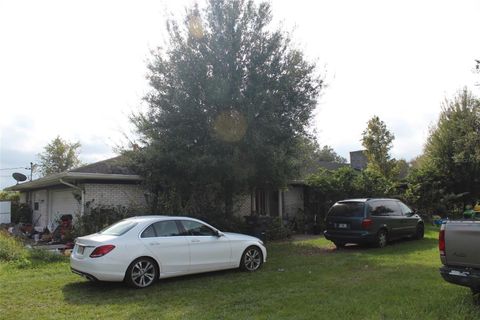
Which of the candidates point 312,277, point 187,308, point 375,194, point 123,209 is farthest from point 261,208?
point 187,308

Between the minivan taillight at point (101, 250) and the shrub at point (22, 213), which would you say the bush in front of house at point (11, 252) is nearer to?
the minivan taillight at point (101, 250)

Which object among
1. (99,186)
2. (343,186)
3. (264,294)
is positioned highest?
(99,186)

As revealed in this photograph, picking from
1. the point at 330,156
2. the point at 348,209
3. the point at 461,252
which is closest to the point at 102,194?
the point at 348,209

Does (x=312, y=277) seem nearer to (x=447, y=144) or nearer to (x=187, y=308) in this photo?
(x=187, y=308)

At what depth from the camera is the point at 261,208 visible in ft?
69.5

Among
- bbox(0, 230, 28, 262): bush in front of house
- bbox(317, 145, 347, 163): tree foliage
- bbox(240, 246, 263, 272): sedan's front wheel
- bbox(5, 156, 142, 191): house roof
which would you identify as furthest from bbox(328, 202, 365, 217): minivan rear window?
bbox(317, 145, 347, 163): tree foliage

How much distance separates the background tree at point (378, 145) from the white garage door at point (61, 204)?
2012 centimetres

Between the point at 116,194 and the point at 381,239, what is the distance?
9.58m

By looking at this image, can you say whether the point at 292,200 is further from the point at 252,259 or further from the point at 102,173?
the point at 252,259

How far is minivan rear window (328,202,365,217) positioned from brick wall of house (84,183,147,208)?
7.11 meters

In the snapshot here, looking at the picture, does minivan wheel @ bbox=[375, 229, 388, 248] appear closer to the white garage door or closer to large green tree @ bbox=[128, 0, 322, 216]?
large green tree @ bbox=[128, 0, 322, 216]

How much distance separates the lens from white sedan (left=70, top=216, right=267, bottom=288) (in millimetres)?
7914

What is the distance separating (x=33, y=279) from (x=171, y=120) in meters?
6.59

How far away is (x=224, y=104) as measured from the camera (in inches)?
546
